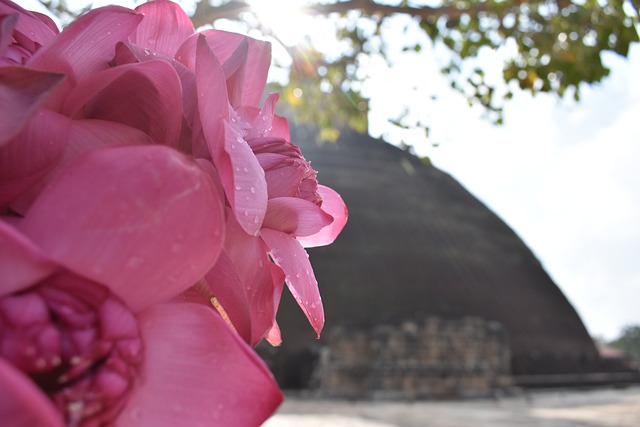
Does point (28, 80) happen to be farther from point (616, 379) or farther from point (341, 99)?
point (616, 379)

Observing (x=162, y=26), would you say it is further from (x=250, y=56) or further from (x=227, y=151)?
(x=227, y=151)

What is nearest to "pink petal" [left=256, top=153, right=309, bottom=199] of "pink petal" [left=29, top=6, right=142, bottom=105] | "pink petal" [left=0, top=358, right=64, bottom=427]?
"pink petal" [left=29, top=6, right=142, bottom=105]

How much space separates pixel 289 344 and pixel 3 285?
53.5ft

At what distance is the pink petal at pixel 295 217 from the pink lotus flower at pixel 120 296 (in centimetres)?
13

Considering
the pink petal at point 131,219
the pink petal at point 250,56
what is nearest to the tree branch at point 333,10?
the pink petal at point 250,56

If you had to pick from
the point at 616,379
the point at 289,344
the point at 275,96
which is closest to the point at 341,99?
the point at 275,96

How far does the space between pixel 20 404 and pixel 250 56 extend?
1.13 ft

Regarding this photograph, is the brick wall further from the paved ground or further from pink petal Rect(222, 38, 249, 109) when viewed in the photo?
pink petal Rect(222, 38, 249, 109)

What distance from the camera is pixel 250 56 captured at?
1.65ft

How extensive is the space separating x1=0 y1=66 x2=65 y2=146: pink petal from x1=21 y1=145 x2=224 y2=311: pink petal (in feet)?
0.10

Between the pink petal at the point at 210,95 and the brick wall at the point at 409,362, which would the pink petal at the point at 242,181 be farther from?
the brick wall at the point at 409,362

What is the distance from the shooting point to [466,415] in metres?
9.16

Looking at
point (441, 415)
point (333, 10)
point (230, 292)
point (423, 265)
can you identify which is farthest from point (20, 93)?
point (423, 265)

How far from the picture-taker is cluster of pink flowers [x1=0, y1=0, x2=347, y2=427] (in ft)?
0.86
